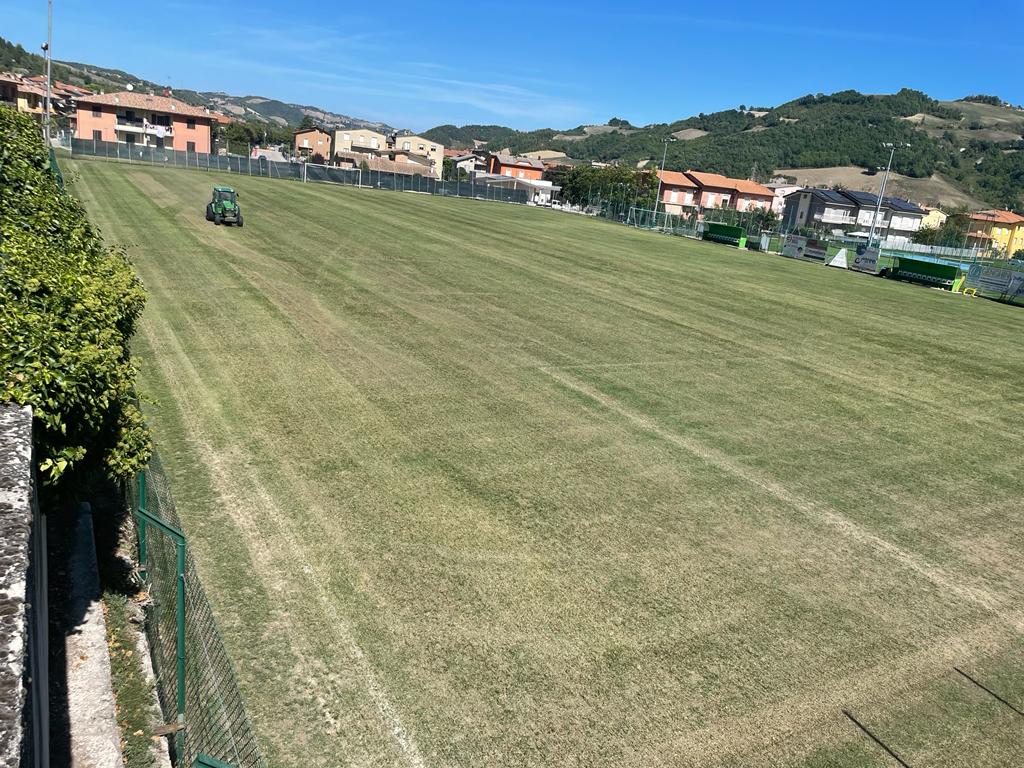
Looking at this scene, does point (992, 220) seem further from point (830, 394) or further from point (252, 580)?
point (252, 580)

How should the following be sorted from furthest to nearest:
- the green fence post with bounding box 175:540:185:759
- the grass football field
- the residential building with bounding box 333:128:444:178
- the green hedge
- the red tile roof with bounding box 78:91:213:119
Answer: the residential building with bounding box 333:128:444:178 → the red tile roof with bounding box 78:91:213:119 → the grass football field → the green fence post with bounding box 175:540:185:759 → the green hedge

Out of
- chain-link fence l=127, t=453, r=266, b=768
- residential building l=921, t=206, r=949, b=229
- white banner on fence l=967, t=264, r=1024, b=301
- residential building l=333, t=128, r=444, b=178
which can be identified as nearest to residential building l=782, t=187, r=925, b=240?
residential building l=921, t=206, r=949, b=229

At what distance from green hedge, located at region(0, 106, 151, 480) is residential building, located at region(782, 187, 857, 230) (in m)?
124

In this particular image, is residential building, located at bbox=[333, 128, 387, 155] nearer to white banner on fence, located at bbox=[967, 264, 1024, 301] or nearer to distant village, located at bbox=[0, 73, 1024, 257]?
distant village, located at bbox=[0, 73, 1024, 257]

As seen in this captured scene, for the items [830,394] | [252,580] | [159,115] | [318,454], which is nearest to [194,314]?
[318,454]

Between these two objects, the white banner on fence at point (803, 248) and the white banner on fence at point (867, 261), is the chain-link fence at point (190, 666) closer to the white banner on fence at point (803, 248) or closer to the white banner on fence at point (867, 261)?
the white banner on fence at point (867, 261)

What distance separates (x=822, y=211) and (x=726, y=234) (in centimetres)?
7314

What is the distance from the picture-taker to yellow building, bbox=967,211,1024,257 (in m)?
113

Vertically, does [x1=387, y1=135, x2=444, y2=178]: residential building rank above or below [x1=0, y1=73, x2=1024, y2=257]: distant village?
above

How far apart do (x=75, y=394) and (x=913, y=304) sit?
3745 centimetres

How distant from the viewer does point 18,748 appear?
2.49 metres

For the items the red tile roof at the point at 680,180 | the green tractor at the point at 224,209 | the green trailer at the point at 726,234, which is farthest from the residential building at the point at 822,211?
the green tractor at the point at 224,209

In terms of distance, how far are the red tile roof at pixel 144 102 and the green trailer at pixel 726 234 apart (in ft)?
251

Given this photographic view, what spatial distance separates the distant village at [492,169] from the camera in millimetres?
99125
